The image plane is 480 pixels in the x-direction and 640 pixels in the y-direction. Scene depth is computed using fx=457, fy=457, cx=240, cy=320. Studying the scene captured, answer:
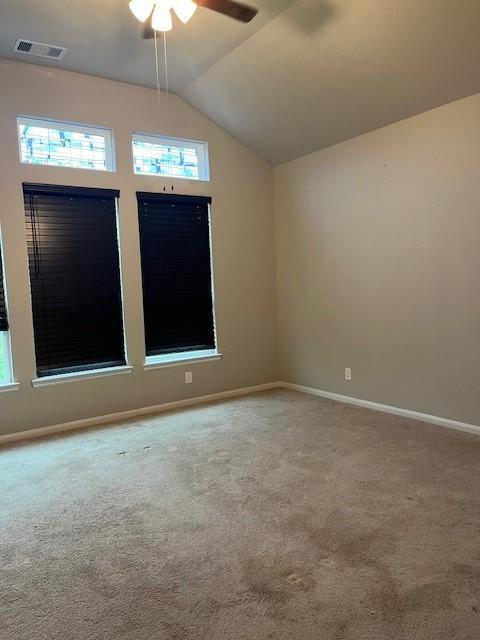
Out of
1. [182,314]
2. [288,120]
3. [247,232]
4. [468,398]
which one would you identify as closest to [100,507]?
[182,314]

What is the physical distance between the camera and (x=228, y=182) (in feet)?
16.4

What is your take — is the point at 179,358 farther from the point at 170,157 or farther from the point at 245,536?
the point at 245,536

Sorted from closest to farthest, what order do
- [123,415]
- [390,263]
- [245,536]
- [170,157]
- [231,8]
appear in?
[245,536] → [231,8] → [390,263] → [123,415] → [170,157]

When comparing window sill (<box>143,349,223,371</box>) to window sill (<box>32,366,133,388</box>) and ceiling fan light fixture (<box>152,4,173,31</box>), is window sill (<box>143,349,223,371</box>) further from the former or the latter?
ceiling fan light fixture (<box>152,4,173,31</box>)

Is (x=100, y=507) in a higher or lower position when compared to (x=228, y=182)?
lower

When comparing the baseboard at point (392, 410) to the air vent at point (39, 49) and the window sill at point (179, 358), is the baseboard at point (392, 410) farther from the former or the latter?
the air vent at point (39, 49)

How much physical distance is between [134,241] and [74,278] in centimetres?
68

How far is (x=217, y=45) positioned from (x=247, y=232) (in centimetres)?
194

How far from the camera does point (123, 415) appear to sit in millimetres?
4457

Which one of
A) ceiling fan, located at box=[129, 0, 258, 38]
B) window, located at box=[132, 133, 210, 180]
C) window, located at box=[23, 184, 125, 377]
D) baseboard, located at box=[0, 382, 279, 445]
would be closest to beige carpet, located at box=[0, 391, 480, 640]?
baseboard, located at box=[0, 382, 279, 445]

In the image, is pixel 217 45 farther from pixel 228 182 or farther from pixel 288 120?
pixel 228 182

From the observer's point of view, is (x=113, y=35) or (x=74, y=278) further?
(x=74, y=278)

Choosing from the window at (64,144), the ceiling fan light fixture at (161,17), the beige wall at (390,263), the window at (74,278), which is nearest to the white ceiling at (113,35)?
the window at (64,144)

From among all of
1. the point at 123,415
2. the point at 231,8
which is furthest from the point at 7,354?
the point at 231,8
